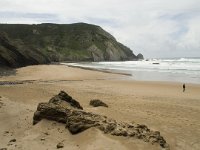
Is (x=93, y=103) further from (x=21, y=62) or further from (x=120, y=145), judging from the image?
(x=21, y=62)

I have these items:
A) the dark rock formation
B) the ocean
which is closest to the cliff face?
the ocean

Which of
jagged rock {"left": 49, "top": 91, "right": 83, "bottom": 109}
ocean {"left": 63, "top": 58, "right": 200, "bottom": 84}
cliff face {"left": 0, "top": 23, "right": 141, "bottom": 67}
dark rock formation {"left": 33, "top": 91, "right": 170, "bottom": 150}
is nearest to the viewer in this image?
dark rock formation {"left": 33, "top": 91, "right": 170, "bottom": 150}

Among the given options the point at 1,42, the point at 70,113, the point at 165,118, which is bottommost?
the point at 165,118

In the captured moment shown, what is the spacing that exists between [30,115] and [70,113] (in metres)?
2.99

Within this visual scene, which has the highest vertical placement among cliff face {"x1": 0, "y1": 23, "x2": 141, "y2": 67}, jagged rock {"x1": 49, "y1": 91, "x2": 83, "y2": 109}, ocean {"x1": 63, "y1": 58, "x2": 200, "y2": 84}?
cliff face {"x1": 0, "y1": 23, "x2": 141, "y2": 67}

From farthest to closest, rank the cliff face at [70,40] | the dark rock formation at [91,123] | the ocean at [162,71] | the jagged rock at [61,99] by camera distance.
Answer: the cliff face at [70,40]
the ocean at [162,71]
the jagged rock at [61,99]
the dark rock formation at [91,123]

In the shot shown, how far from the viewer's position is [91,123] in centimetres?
1105

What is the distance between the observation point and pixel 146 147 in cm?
972

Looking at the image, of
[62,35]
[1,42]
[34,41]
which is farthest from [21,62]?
[62,35]

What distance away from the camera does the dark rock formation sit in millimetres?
10352

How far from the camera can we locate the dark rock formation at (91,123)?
408 inches

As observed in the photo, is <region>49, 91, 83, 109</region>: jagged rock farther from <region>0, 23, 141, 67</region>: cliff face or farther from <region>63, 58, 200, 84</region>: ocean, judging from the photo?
<region>0, 23, 141, 67</region>: cliff face

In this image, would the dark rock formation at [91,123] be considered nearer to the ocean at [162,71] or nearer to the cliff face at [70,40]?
the ocean at [162,71]

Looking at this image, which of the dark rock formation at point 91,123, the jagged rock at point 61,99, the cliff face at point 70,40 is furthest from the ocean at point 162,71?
the cliff face at point 70,40
